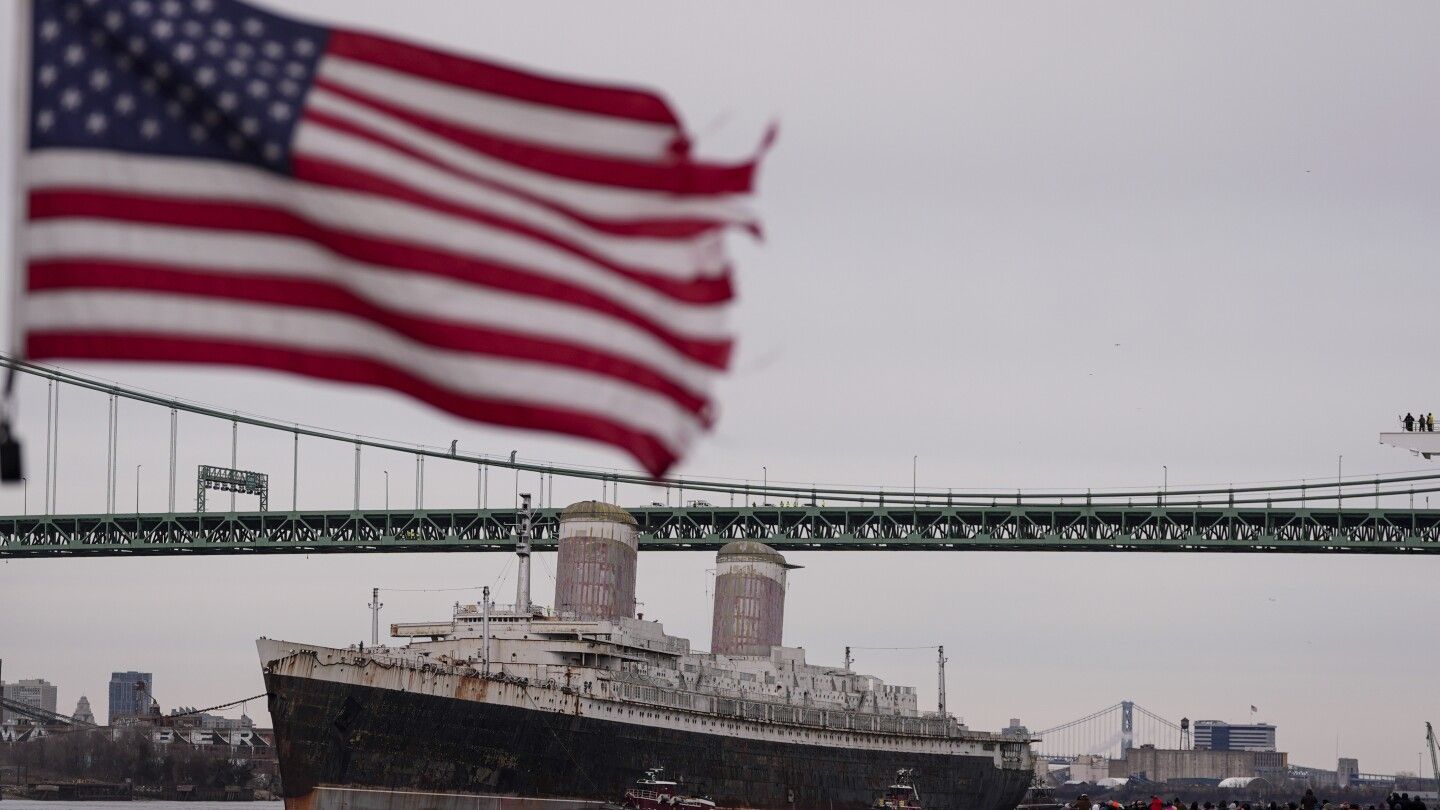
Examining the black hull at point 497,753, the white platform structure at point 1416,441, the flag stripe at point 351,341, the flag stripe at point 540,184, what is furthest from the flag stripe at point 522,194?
the white platform structure at point 1416,441

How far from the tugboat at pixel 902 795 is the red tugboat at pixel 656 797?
26.1 feet

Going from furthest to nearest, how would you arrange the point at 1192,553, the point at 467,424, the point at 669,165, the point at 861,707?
1. the point at 1192,553
2. the point at 861,707
3. the point at 669,165
4. the point at 467,424

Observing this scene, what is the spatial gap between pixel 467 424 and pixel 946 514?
11248cm

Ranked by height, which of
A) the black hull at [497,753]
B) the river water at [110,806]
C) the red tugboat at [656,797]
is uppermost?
the black hull at [497,753]

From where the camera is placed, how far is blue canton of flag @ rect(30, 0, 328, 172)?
8.53 metres

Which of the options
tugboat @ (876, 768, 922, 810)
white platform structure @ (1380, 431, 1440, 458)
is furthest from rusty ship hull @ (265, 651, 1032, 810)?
white platform structure @ (1380, 431, 1440, 458)

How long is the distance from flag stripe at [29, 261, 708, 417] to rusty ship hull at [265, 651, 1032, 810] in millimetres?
48877

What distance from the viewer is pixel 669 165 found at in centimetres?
976

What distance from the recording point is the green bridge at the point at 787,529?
11619cm

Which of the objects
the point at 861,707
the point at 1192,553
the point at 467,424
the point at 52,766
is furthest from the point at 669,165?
the point at 52,766

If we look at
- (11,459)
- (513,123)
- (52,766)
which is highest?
(513,123)

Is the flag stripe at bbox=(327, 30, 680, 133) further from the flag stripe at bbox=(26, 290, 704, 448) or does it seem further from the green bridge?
the green bridge

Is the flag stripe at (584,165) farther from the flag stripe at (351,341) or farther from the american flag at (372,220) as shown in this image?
the flag stripe at (351,341)

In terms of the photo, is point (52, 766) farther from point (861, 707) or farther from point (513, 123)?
point (513, 123)
